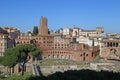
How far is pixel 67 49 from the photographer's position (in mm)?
70562

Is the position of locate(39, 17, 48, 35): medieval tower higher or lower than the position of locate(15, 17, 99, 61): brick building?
higher

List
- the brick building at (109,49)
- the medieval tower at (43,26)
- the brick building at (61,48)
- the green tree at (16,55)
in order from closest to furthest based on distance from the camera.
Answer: the green tree at (16,55) < the brick building at (109,49) < the brick building at (61,48) < the medieval tower at (43,26)

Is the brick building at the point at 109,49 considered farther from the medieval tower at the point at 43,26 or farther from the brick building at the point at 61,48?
the medieval tower at the point at 43,26

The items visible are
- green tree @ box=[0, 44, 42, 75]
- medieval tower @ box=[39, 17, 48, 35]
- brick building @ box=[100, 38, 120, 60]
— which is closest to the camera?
green tree @ box=[0, 44, 42, 75]

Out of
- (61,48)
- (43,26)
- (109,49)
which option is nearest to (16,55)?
(109,49)

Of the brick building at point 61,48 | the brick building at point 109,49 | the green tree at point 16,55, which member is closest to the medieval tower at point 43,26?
the brick building at point 61,48

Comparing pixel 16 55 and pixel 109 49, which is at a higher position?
pixel 109 49

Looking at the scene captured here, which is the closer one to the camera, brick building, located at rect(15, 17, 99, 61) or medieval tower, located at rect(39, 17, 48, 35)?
brick building, located at rect(15, 17, 99, 61)

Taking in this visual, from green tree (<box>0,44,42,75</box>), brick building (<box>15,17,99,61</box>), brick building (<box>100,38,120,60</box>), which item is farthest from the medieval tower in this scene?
green tree (<box>0,44,42,75</box>)

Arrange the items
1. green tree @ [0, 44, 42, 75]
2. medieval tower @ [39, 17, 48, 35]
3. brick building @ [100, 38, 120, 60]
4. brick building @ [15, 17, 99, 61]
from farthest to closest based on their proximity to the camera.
A: medieval tower @ [39, 17, 48, 35], brick building @ [15, 17, 99, 61], brick building @ [100, 38, 120, 60], green tree @ [0, 44, 42, 75]

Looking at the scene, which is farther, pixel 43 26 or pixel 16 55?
pixel 43 26

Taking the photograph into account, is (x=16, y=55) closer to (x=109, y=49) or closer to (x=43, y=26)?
(x=109, y=49)

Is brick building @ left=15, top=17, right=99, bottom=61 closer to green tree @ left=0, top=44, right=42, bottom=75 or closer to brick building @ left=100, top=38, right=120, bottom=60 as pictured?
brick building @ left=100, top=38, right=120, bottom=60

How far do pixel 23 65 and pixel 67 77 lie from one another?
85.2 ft
